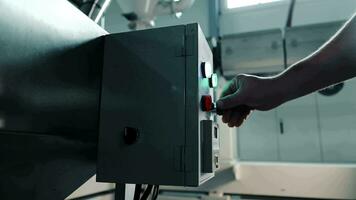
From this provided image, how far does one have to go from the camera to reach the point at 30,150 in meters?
0.45

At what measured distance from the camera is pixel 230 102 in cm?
63

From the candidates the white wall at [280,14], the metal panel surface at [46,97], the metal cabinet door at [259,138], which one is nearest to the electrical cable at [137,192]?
the metal panel surface at [46,97]

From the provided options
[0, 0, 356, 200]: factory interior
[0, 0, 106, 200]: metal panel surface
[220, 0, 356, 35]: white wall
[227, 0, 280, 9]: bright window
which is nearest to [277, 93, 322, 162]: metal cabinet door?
[220, 0, 356, 35]: white wall

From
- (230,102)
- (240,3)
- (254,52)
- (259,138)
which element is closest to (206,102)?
(230,102)

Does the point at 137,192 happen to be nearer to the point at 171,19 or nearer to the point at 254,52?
the point at 254,52

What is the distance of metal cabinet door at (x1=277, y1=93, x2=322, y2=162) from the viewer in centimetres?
200

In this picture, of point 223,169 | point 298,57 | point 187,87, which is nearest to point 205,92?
point 187,87

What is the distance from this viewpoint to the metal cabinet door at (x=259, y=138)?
2.10 metres

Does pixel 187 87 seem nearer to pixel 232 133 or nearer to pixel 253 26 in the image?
pixel 232 133

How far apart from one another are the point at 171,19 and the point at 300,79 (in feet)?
6.12

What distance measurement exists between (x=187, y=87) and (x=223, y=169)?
3.38 feet

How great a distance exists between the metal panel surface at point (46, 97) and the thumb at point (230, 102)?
0.29 metres

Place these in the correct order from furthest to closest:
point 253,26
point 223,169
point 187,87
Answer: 1. point 253,26
2. point 223,169
3. point 187,87

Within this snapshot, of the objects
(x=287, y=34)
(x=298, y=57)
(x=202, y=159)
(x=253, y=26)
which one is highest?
(x=253, y=26)
